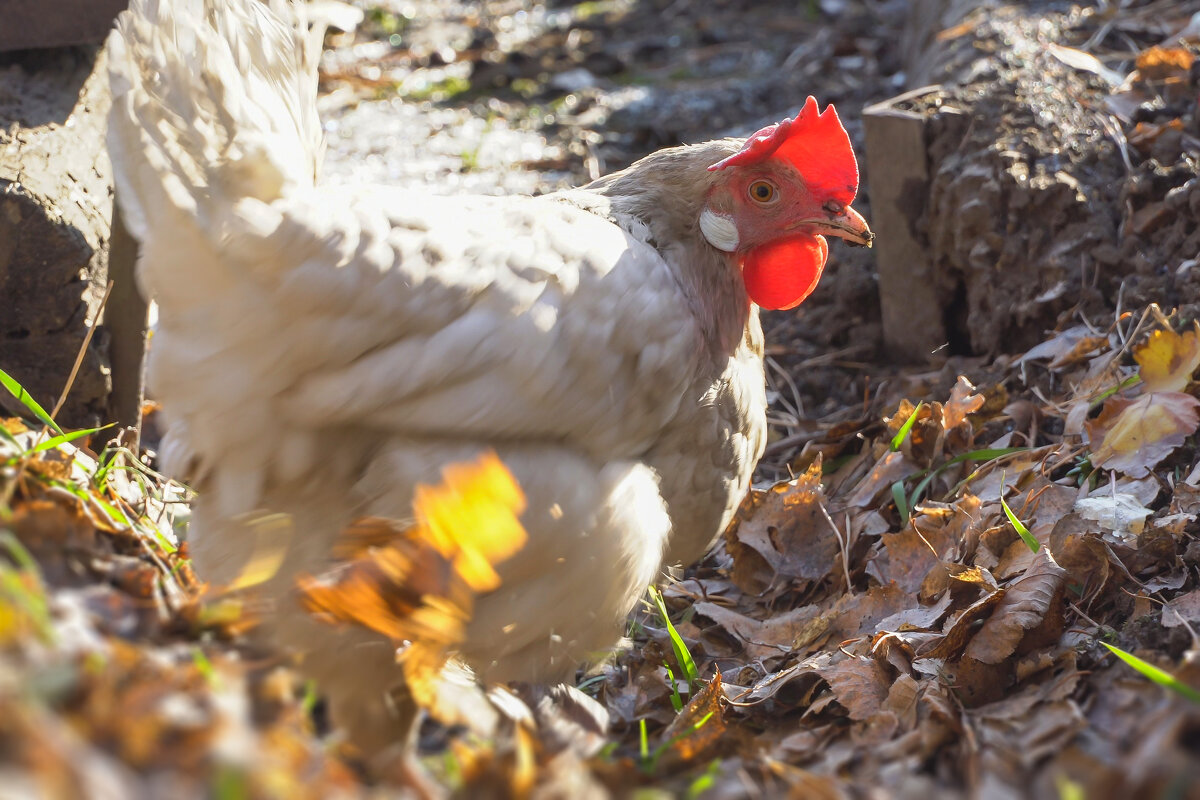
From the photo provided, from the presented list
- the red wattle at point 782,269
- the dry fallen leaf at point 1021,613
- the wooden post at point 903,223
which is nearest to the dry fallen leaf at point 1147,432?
the dry fallen leaf at point 1021,613

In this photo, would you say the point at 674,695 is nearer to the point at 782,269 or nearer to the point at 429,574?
the point at 429,574

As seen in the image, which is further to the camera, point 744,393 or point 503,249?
→ point 744,393

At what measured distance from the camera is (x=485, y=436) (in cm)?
182

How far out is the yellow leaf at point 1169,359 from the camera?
2430mm

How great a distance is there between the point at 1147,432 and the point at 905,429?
578mm

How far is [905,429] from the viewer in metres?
2.78

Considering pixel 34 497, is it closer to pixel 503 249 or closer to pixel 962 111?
pixel 503 249

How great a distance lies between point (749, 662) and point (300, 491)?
1.20m

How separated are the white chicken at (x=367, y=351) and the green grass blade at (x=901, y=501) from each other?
2.67 ft

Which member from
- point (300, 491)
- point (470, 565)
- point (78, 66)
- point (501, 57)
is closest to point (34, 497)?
point (300, 491)

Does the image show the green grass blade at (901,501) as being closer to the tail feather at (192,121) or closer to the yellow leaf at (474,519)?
the yellow leaf at (474,519)

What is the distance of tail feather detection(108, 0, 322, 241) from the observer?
1.74m

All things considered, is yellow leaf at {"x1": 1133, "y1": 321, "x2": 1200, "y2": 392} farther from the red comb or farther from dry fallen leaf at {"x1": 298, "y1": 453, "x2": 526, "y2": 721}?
dry fallen leaf at {"x1": 298, "y1": 453, "x2": 526, "y2": 721}

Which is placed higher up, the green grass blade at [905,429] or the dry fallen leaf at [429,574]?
the dry fallen leaf at [429,574]
